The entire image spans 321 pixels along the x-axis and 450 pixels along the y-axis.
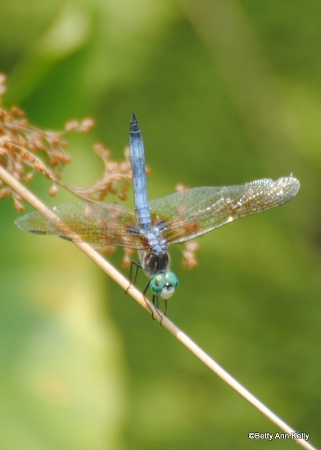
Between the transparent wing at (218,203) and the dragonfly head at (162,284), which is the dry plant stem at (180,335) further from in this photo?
the transparent wing at (218,203)

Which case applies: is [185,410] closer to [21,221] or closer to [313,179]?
[313,179]

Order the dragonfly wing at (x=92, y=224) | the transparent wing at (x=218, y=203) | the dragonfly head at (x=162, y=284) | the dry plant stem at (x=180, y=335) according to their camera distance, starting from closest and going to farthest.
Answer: the dry plant stem at (x=180, y=335)
the dragonfly wing at (x=92, y=224)
the dragonfly head at (x=162, y=284)
the transparent wing at (x=218, y=203)

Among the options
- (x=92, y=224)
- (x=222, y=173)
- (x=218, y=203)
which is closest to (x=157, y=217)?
(x=218, y=203)

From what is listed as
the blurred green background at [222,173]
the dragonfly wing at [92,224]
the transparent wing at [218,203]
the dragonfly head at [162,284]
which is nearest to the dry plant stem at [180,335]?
the dragonfly wing at [92,224]

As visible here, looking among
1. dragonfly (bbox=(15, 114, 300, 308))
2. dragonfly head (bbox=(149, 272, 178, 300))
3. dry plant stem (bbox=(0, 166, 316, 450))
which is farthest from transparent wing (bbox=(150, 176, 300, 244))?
dry plant stem (bbox=(0, 166, 316, 450))

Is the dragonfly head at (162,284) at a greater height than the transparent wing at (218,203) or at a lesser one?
lesser

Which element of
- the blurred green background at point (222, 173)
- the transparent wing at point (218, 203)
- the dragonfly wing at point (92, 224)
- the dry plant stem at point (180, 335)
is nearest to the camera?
the dry plant stem at point (180, 335)

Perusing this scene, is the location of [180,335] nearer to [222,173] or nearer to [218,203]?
[218,203]

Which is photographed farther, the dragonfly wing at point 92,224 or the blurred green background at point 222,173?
the blurred green background at point 222,173
